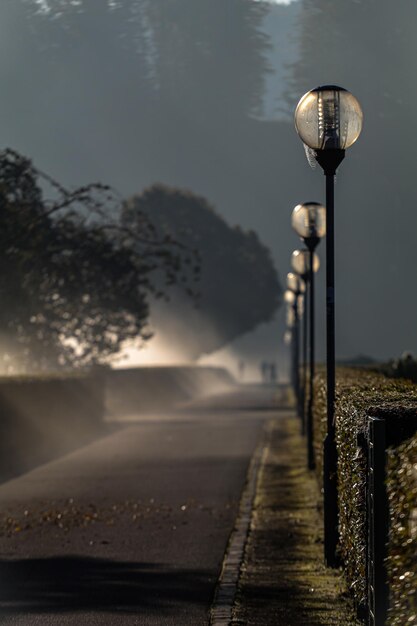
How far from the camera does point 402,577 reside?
6.48 meters

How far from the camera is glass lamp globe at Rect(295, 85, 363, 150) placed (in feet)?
39.4

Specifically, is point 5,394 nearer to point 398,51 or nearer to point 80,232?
point 80,232

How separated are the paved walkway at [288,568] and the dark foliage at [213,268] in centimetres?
6539

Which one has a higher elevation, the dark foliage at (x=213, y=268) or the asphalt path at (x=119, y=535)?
the asphalt path at (x=119, y=535)

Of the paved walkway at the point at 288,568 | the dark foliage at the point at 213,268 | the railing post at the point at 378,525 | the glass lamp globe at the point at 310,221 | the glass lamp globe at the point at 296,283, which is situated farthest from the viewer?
the dark foliage at the point at 213,268

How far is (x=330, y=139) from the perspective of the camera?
12.1 meters

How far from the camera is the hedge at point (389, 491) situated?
6.41 metres

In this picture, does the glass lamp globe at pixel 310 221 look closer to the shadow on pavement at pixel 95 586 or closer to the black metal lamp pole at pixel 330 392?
the black metal lamp pole at pixel 330 392

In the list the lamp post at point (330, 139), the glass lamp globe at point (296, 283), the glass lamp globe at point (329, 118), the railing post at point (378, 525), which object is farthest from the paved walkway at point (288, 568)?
the glass lamp globe at point (296, 283)

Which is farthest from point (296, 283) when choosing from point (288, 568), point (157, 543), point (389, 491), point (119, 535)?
point (389, 491)

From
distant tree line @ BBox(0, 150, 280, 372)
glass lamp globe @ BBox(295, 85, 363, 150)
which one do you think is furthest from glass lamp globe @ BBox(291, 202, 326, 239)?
distant tree line @ BBox(0, 150, 280, 372)

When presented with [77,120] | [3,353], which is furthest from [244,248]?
[3,353]

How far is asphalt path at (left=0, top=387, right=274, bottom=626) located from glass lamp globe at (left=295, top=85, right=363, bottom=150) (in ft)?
12.1

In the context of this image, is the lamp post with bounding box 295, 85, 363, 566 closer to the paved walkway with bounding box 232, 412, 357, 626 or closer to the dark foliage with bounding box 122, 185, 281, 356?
the paved walkway with bounding box 232, 412, 357, 626
